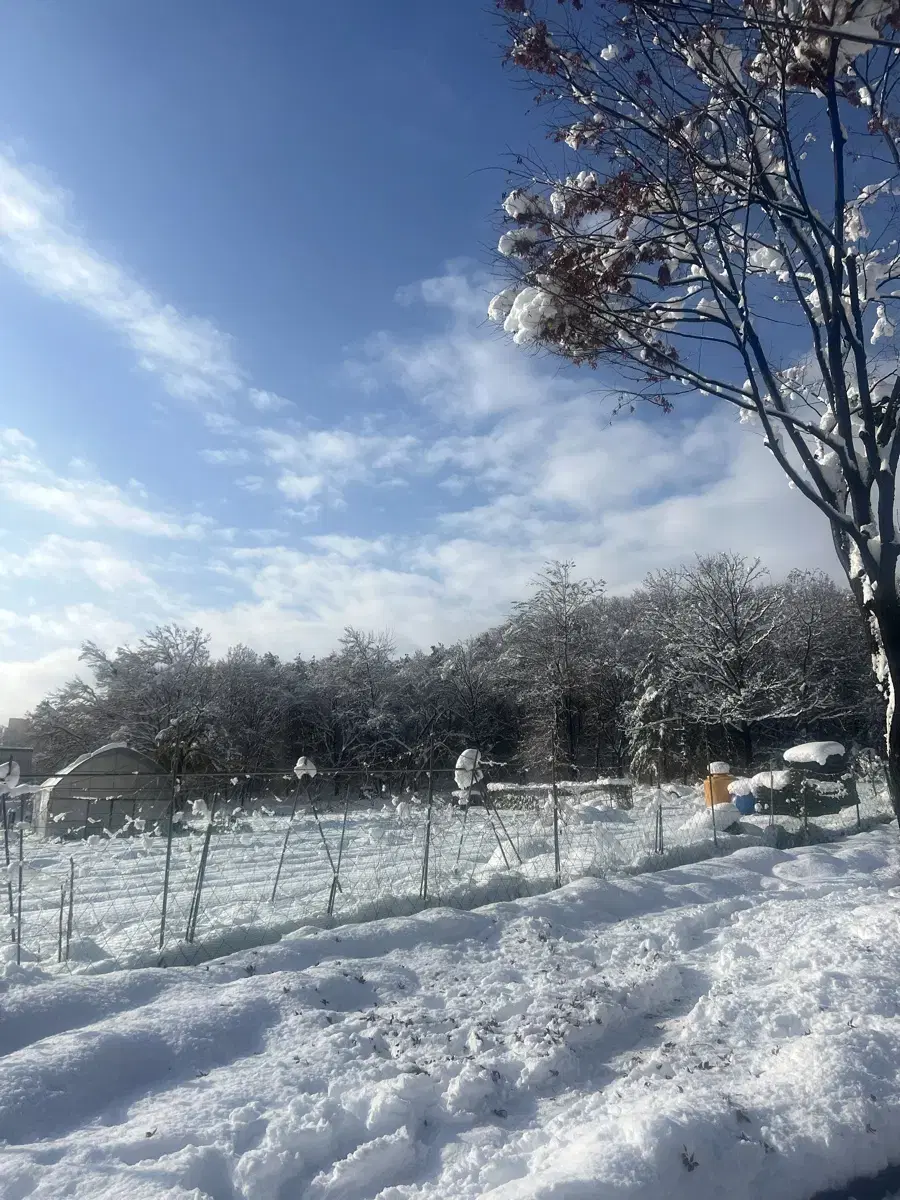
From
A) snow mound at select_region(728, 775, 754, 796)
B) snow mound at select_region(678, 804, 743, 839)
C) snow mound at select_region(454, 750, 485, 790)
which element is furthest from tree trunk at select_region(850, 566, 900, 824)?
snow mound at select_region(728, 775, 754, 796)

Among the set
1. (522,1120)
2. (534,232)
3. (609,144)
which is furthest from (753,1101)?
(609,144)

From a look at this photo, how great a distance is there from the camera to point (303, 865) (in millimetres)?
10844

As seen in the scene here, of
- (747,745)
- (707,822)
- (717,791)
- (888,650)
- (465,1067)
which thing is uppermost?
(888,650)

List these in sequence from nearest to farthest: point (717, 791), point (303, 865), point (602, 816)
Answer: point (303, 865)
point (602, 816)
point (717, 791)

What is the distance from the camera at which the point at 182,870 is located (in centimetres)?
1092

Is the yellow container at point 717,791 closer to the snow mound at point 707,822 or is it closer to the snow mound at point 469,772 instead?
the snow mound at point 707,822

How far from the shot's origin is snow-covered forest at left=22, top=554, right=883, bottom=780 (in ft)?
88.4

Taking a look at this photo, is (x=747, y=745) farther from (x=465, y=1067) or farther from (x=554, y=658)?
(x=465, y=1067)

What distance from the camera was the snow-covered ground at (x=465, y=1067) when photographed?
2930 millimetres

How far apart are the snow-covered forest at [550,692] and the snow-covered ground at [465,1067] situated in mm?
20360

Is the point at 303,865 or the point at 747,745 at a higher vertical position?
the point at 747,745

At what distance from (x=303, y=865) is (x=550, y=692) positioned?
855 inches

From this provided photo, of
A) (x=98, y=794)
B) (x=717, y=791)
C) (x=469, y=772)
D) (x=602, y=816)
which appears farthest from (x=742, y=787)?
(x=98, y=794)

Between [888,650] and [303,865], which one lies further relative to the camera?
[303,865]
